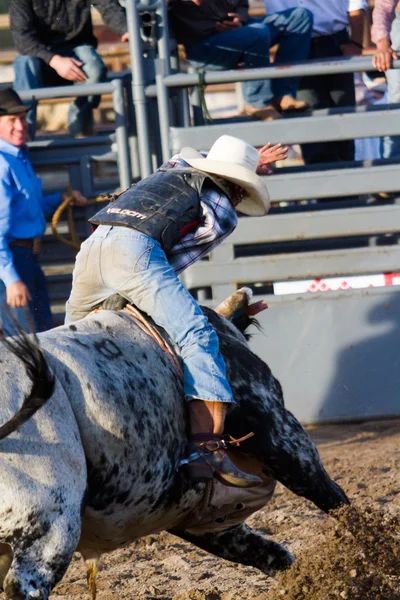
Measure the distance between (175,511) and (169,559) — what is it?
1104 mm

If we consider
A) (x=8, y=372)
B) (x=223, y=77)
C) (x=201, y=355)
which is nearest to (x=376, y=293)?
(x=223, y=77)

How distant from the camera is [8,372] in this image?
298 centimetres

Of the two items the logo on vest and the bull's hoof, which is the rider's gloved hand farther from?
the bull's hoof

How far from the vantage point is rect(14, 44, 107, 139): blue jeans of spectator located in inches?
271

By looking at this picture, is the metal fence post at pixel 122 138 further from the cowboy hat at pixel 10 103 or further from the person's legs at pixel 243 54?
the cowboy hat at pixel 10 103

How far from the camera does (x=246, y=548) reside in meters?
4.45

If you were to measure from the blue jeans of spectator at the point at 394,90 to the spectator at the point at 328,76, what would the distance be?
0.94 feet

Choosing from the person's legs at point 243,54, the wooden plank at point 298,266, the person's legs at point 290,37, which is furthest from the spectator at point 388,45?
the wooden plank at point 298,266

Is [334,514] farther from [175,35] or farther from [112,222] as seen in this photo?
[175,35]

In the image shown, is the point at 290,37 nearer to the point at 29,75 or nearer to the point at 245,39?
the point at 245,39

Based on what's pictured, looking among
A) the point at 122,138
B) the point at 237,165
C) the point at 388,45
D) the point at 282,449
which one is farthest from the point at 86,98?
the point at 282,449

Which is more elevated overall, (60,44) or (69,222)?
(60,44)

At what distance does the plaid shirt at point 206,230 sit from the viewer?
13.5 feet

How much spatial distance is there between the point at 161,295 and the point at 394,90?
386cm
